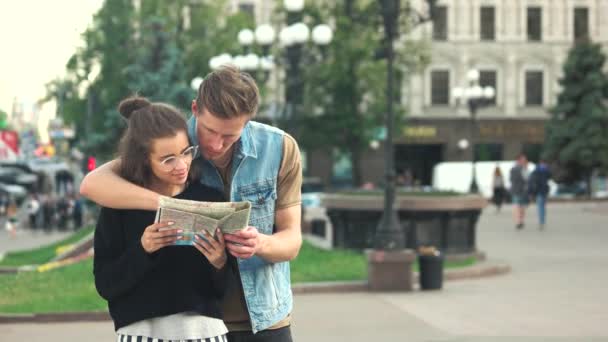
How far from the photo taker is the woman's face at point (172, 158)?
146 inches

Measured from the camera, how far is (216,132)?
384 centimetres

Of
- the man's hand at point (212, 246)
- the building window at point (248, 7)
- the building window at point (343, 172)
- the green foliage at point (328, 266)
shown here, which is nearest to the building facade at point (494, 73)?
the building window at point (343, 172)

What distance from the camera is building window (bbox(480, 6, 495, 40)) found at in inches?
2472

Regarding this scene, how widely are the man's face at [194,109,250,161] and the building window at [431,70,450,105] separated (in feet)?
193

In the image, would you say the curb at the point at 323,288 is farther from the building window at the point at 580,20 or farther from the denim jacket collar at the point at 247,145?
the building window at the point at 580,20

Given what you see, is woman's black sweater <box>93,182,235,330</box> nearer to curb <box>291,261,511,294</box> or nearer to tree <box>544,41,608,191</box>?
curb <box>291,261,511,294</box>

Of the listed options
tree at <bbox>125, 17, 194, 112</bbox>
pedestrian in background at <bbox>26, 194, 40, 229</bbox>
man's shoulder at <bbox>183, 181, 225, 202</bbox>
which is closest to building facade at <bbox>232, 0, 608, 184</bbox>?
pedestrian in background at <bbox>26, 194, 40, 229</bbox>

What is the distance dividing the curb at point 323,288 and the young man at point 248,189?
335 inches

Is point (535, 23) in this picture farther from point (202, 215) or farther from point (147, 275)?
point (202, 215)

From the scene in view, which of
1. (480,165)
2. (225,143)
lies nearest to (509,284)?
(225,143)

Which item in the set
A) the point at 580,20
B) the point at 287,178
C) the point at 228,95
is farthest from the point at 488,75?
the point at 228,95

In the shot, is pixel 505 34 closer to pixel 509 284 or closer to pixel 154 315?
pixel 509 284

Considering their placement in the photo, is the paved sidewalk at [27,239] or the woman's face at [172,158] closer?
the woman's face at [172,158]

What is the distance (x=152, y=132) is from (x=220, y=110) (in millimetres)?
232
